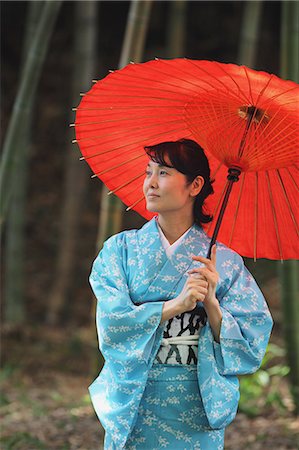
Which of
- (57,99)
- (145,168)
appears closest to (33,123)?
(57,99)

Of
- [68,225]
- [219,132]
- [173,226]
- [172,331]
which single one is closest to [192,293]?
[172,331]

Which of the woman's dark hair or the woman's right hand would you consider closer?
the woman's right hand

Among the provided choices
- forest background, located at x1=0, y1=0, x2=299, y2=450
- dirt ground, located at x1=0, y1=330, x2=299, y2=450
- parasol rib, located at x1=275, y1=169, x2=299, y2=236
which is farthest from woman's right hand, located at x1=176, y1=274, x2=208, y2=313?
dirt ground, located at x1=0, y1=330, x2=299, y2=450

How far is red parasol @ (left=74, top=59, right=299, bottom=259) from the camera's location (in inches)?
96.6

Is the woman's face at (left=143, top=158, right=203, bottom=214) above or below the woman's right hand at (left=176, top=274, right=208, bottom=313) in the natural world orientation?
above

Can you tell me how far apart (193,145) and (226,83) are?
0.24 m

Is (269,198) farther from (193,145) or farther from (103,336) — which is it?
(103,336)

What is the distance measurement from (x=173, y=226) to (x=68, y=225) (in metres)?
6.62

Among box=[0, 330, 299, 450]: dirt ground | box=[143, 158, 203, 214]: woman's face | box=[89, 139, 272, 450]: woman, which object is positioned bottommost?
box=[0, 330, 299, 450]: dirt ground

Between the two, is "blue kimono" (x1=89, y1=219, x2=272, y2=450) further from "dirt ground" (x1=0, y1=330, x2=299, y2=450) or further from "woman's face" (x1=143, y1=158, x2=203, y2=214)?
"dirt ground" (x1=0, y1=330, x2=299, y2=450)

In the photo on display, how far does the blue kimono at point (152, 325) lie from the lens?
2428 mm

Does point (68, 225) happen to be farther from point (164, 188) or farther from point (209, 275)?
point (209, 275)

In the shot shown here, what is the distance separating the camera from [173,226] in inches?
103

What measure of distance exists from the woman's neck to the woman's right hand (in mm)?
272
